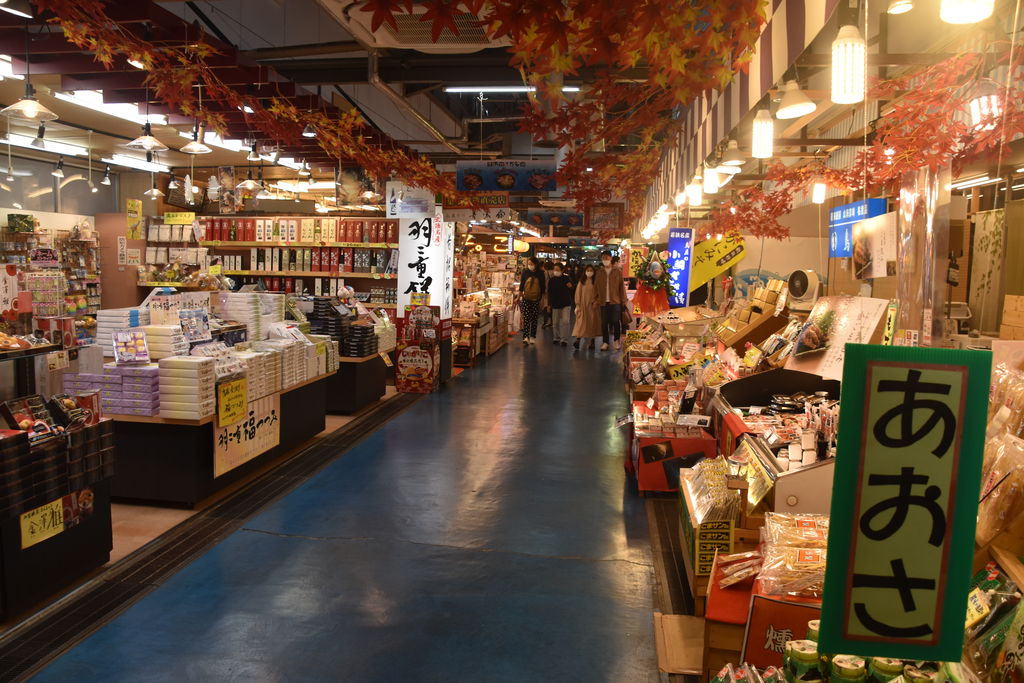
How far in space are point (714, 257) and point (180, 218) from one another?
8.88 m

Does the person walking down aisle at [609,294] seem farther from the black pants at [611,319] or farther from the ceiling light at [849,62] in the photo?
the ceiling light at [849,62]

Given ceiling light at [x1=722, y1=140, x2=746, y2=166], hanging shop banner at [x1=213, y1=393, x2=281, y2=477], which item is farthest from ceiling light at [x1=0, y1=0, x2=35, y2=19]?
ceiling light at [x1=722, y1=140, x2=746, y2=166]

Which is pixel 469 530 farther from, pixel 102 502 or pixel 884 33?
pixel 884 33

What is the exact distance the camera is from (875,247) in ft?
12.0

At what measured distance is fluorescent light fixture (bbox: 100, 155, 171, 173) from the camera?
14758 mm

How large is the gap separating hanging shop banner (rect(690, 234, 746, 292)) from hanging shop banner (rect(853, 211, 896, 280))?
6039mm

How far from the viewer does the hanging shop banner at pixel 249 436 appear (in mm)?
5699

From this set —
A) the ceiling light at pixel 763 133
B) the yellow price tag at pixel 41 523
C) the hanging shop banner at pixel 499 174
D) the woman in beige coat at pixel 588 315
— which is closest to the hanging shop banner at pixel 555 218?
the woman in beige coat at pixel 588 315

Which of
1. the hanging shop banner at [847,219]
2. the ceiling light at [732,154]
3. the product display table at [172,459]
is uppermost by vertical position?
the ceiling light at [732,154]

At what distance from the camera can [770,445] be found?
4.20 metres

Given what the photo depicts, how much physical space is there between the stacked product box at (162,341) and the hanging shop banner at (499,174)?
21.4ft

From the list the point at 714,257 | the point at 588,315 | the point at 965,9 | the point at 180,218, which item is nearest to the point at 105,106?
the point at 180,218

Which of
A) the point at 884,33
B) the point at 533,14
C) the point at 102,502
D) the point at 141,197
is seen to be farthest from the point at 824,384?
the point at 141,197

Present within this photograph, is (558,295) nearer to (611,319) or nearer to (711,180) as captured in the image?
(611,319)
